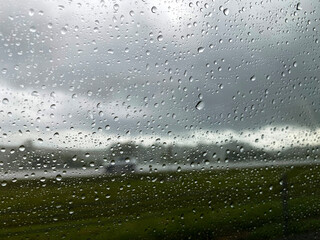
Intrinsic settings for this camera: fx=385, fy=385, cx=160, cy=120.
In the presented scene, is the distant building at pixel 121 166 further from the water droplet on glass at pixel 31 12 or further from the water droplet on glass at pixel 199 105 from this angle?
the water droplet on glass at pixel 31 12

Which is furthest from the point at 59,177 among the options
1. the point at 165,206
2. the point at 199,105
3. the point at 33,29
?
the point at 199,105

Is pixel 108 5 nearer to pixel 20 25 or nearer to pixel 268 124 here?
pixel 20 25

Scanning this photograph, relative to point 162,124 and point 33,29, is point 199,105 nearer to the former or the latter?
point 162,124

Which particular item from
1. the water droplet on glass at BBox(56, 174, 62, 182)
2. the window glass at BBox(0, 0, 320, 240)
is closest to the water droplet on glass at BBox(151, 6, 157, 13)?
the window glass at BBox(0, 0, 320, 240)

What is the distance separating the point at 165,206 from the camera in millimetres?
2307

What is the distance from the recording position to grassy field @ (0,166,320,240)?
6.51ft

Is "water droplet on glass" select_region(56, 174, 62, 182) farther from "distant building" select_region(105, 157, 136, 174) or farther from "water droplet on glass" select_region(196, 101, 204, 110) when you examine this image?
"water droplet on glass" select_region(196, 101, 204, 110)

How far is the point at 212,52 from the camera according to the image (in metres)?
2.46

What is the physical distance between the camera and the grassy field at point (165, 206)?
78.2 inches

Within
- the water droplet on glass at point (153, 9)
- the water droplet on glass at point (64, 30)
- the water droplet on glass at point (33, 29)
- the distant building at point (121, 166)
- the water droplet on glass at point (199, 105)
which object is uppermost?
the water droplet on glass at point (153, 9)

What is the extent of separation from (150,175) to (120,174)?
0.20 m

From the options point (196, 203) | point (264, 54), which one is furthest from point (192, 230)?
point (264, 54)

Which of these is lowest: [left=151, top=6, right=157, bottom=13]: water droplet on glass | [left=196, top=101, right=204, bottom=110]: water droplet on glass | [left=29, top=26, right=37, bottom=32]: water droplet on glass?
[left=196, top=101, right=204, bottom=110]: water droplet on glass

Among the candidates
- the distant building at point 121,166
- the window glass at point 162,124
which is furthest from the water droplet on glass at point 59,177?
the distant building at point 121,166
